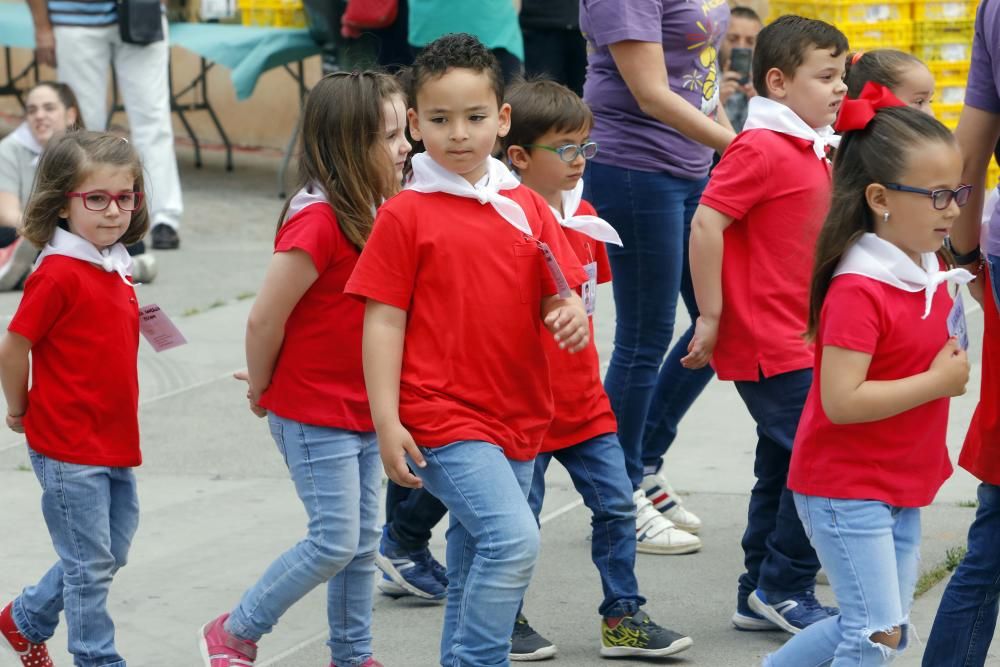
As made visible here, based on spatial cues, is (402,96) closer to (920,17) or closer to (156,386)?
(156,386)

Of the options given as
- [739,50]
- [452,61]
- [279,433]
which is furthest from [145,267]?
[452,61]

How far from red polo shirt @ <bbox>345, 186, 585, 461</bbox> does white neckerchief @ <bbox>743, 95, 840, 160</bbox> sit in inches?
40.5

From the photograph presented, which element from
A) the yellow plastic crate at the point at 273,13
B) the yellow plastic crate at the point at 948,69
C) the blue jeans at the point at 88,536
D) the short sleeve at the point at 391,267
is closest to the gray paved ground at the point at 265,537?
the blue jeans at the point at 88,536

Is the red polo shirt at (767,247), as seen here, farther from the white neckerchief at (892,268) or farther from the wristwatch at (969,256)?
the white neckerchief at (892,268)

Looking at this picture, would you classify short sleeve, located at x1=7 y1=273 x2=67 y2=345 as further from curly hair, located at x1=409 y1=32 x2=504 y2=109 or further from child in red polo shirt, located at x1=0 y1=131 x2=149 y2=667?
curly hair, located at x1=409 y1=32 x2=504 y2=109

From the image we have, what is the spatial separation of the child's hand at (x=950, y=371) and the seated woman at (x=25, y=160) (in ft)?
16.5

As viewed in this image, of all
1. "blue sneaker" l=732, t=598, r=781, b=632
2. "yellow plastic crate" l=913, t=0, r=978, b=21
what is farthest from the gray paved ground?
"yellow plastic crate" l=913, t=0, r=978, b=21

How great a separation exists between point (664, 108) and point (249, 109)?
9246 mm

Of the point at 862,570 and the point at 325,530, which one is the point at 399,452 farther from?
the point at 862,570

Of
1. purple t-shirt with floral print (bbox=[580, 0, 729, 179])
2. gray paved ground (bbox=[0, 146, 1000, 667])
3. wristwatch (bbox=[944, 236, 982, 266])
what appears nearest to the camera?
wristwatch (bbox=[944, 236, 982, 266])

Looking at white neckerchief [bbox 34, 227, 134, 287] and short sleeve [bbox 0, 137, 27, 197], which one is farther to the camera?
short sleeve [bbox 0, 137, 27, 197]

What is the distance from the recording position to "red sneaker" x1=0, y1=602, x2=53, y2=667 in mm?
3982

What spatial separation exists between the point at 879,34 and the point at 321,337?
24.1 feet

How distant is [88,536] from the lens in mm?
3711
